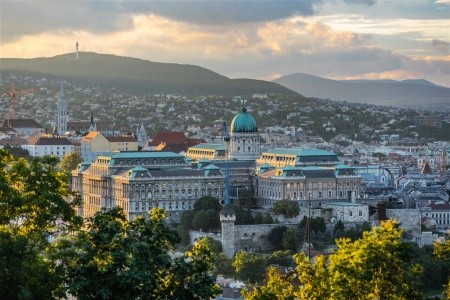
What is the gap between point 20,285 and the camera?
3231 centimetres

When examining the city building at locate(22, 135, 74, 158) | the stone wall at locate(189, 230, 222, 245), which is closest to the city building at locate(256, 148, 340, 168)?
the stone wall at locate(189, 230, 222, 245)

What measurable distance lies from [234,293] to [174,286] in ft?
103

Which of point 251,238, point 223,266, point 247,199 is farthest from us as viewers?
point 247,199

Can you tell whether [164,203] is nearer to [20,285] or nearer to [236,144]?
[236,144]

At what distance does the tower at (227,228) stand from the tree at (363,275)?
1872 inches

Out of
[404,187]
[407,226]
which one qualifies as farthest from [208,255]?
[404,187]

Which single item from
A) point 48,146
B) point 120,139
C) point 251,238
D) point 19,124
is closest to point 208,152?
point 120,139

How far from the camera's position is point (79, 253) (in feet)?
108

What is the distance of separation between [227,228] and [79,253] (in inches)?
2021

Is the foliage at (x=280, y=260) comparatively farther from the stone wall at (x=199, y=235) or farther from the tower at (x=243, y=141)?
the tower at (x=243, y=141)

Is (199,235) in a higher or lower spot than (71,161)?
lower

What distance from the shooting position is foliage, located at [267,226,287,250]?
8538 centimetres

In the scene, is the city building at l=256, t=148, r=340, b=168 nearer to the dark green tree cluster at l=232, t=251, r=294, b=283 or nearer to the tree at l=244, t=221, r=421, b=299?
the dark green tree cluster at l=232, t=251, r=294, b=283

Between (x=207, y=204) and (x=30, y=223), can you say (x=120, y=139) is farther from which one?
(x=30, y=223)
